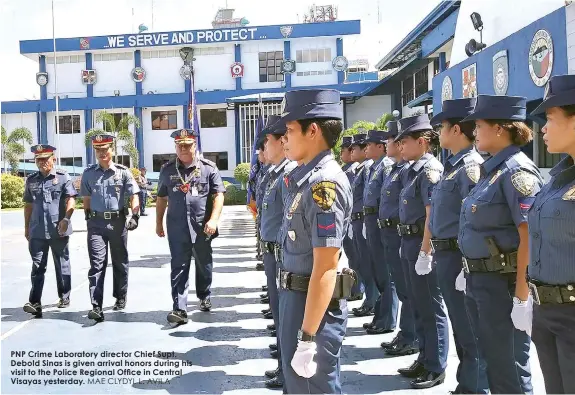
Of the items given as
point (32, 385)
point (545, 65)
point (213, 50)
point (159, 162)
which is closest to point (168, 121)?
point (159, 162)

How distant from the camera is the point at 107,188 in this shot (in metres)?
6.27

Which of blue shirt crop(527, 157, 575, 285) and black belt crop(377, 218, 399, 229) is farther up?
blue shirt crop(527, 157, 575, 285)

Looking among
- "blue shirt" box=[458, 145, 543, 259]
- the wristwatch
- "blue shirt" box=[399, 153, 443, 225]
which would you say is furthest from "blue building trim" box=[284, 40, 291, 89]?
the wristwatch

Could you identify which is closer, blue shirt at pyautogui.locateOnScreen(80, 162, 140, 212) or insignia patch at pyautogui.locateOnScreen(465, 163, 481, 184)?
insignia patch at pyautogui.locateOnScreen(465, 163, 481, 184)

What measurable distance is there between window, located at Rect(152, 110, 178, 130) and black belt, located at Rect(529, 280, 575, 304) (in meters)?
36.7

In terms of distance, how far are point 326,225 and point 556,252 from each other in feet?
3.21

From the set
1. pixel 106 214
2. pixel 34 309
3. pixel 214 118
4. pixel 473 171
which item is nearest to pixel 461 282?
pixel 473 171

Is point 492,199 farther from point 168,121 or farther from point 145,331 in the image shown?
point 168,121

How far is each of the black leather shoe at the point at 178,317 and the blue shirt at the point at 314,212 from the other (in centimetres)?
326

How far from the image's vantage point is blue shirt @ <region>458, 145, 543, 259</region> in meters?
2.99

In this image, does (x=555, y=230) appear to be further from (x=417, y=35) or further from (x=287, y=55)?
(x=287, y=55)

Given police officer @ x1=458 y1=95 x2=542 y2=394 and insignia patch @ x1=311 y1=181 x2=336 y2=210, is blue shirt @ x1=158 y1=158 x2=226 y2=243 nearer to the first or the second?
police officer @ x1=458 y1=95 x2=542 y2=394

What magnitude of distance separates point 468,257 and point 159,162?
36.6m

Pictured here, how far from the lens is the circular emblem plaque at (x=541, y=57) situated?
8.62 meters
